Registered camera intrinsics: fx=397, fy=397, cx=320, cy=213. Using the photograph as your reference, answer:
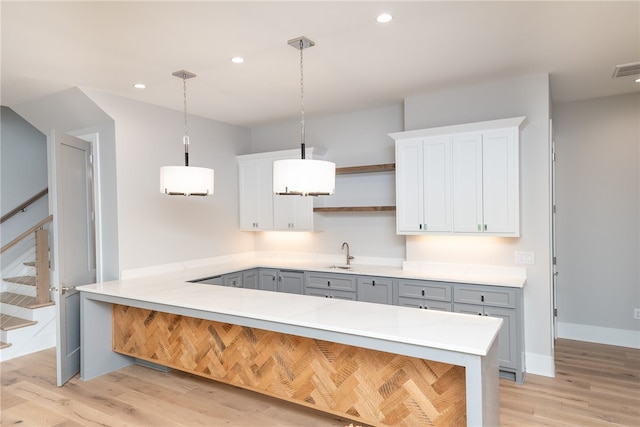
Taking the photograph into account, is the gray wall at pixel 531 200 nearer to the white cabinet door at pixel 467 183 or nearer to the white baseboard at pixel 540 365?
the white baseboard at pixel 540 365

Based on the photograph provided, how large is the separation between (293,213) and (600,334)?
12.4 ft

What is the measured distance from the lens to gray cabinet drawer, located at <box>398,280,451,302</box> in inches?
147

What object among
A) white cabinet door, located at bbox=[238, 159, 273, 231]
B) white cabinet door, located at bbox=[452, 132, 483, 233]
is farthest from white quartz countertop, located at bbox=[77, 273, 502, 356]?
white cabinet door, located at bbox=[238, 159, 273, 231]

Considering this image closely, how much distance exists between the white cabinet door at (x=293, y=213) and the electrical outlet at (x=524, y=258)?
7.72 ft

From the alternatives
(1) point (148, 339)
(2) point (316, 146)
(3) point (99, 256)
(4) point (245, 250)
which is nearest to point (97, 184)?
(3) point (99, 256)

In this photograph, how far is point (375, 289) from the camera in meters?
4.16

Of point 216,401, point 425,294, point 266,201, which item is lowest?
point 216,401

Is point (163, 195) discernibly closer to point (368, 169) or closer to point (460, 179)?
point (368, 169)

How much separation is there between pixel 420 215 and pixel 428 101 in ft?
4.00

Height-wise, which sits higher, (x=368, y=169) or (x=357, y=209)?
(x=368, y=169)

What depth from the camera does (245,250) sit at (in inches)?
225

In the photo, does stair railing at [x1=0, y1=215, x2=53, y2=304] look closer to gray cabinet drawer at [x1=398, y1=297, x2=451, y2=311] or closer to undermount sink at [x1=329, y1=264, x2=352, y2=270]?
undermount sink at [x1=329, y1=264, x2=352, y2=270]

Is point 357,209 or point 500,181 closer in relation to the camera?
point 500,181

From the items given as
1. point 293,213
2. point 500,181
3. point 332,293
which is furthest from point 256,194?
point 500,181
